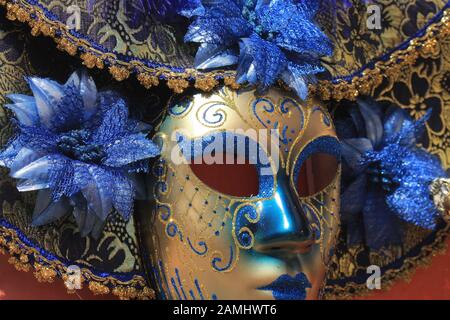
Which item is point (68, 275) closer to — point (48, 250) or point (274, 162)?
point (48, 250)

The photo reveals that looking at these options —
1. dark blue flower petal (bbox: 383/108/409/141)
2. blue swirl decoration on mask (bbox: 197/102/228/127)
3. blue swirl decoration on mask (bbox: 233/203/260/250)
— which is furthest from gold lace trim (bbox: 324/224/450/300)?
blue swirl decoration on mask (bbox: 197/102/228/127)

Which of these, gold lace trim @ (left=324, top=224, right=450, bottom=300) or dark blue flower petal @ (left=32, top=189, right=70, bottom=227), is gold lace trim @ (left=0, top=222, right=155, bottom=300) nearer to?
dark blue flower petal @ (left=32, top=189, right=70, bottom=227)

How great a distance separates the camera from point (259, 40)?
111 centimetres

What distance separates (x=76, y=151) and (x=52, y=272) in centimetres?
19

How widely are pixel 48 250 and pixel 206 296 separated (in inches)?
10.0

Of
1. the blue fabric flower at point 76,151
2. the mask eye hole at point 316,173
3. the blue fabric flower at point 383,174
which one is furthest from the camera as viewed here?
the blue fabric flower at point 383,174

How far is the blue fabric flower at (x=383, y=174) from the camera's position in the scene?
1301mm

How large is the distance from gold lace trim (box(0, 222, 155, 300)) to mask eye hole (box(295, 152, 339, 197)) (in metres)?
0.30

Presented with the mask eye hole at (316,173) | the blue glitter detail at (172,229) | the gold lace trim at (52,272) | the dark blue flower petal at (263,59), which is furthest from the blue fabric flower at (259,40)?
the gold lace trim at (52,272)

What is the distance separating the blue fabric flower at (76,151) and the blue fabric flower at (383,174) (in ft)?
1.36

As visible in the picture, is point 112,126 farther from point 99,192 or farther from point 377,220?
point 377,220

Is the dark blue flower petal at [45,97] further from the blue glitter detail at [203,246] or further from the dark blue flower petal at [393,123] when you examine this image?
the dark blue flower petal at [393,123]
